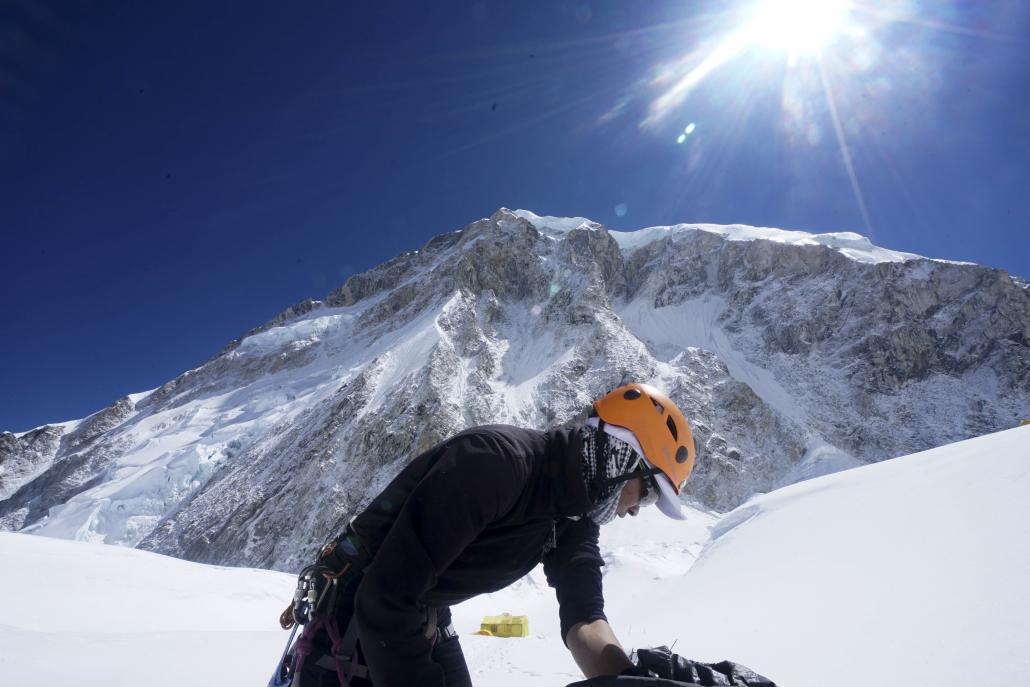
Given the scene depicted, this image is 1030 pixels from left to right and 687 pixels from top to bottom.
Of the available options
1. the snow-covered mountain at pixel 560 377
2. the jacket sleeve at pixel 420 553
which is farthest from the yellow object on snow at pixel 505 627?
the snow-covered mountain at pixel 560 377

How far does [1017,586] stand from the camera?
146 inches

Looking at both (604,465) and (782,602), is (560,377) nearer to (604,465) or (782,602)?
(782,602)

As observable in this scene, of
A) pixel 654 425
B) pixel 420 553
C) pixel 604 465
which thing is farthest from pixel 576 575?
pixel 420 553

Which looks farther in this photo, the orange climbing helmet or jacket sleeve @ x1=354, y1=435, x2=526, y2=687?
the orange climbing helmet

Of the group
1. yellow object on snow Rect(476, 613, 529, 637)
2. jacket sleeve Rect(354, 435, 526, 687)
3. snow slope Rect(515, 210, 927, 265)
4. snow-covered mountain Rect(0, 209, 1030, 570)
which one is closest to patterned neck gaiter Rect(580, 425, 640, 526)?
jacket sleeve Rect(354, 435, 526, 687)

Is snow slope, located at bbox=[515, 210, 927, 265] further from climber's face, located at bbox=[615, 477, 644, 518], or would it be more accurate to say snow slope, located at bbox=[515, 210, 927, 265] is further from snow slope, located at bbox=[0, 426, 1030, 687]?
climber's face, located at bbox=[615, 477, 644, 518]

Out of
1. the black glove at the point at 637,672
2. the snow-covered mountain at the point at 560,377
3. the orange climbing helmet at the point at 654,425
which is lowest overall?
the black glove at the point at 637,672

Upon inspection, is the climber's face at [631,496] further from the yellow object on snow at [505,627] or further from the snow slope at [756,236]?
the snow slope at [756,236]

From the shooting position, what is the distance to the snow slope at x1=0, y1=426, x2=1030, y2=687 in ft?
12.4

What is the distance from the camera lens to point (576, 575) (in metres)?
2.45

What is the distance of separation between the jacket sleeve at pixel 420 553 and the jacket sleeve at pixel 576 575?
69cm

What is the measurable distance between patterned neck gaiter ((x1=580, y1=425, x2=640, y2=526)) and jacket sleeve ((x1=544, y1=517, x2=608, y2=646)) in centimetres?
20

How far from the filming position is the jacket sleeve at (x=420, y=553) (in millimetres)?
1771

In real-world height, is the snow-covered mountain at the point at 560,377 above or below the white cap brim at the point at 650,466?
above
